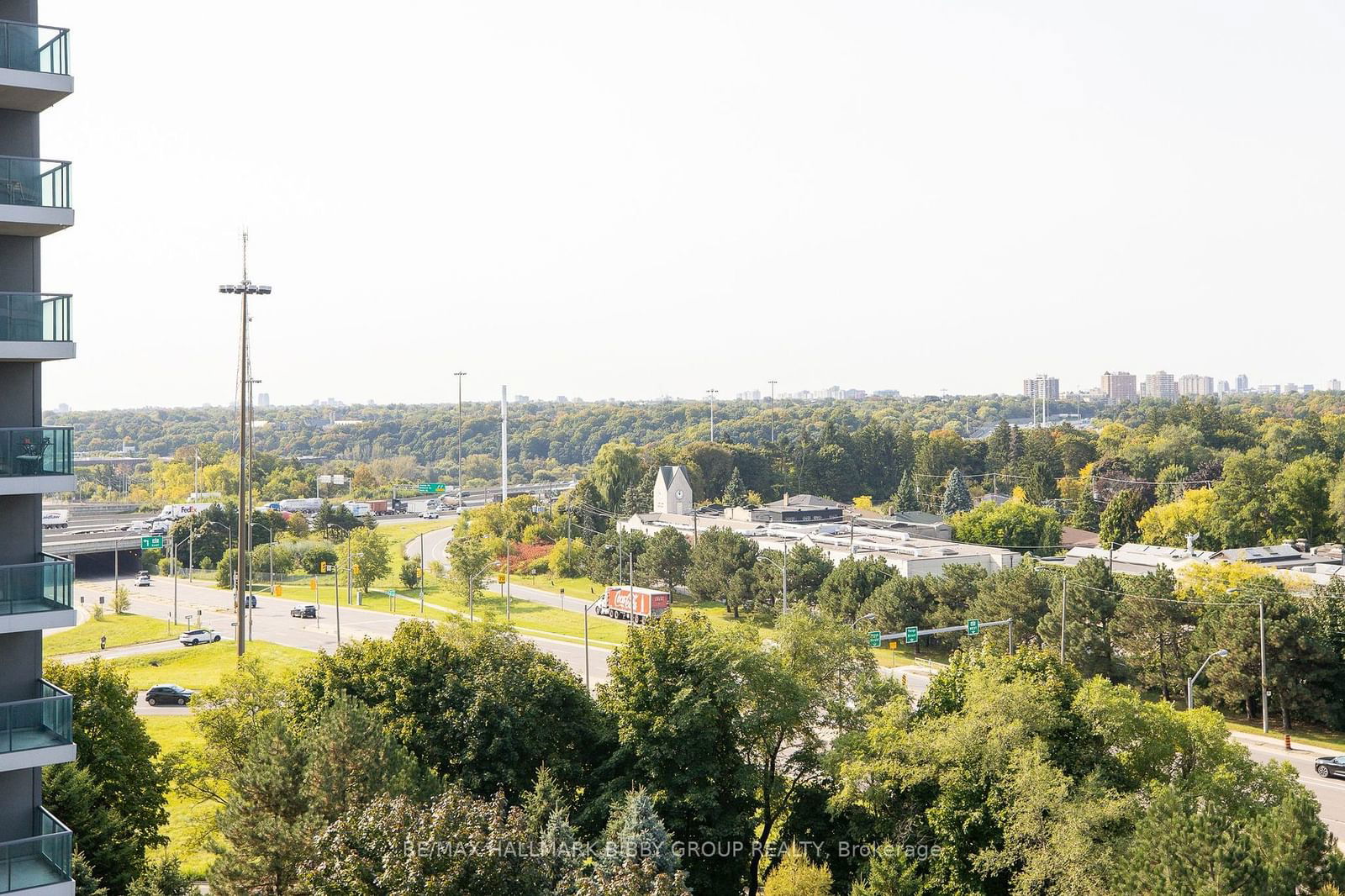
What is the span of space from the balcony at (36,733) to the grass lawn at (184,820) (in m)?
9.93

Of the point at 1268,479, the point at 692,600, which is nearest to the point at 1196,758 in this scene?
the point at 692,600

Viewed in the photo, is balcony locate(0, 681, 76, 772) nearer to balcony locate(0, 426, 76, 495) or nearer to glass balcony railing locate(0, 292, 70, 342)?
balcony locate(0, 426, 76, 495)

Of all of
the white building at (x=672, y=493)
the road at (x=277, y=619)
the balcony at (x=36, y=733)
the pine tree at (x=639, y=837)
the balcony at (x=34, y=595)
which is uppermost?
the balcony at (x=34, y=595)

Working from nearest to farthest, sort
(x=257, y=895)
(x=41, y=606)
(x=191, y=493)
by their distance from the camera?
(x=41, y=606) → (x=257, y=895) → (x=191, y=493)

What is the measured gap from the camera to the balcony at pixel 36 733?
50.7 ft

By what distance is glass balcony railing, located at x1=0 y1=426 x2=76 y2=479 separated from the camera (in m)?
15.6

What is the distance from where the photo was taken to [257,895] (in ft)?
61.2

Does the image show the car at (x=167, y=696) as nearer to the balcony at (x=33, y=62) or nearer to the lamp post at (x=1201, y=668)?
the balcony at (x=33, y=62)

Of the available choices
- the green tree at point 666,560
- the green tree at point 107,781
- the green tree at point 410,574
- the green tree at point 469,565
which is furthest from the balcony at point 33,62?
the green tree at point 410,574

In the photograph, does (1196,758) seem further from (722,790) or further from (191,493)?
(191,493)

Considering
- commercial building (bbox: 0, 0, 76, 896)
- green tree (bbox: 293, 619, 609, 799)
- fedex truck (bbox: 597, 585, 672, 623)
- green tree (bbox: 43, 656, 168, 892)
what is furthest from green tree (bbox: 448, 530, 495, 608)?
commercial building (bbox: 0, 0, 76, 896)

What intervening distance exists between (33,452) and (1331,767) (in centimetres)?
4106

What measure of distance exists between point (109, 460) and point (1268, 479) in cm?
16263

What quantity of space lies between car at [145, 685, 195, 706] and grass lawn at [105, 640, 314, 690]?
6.12 ft
